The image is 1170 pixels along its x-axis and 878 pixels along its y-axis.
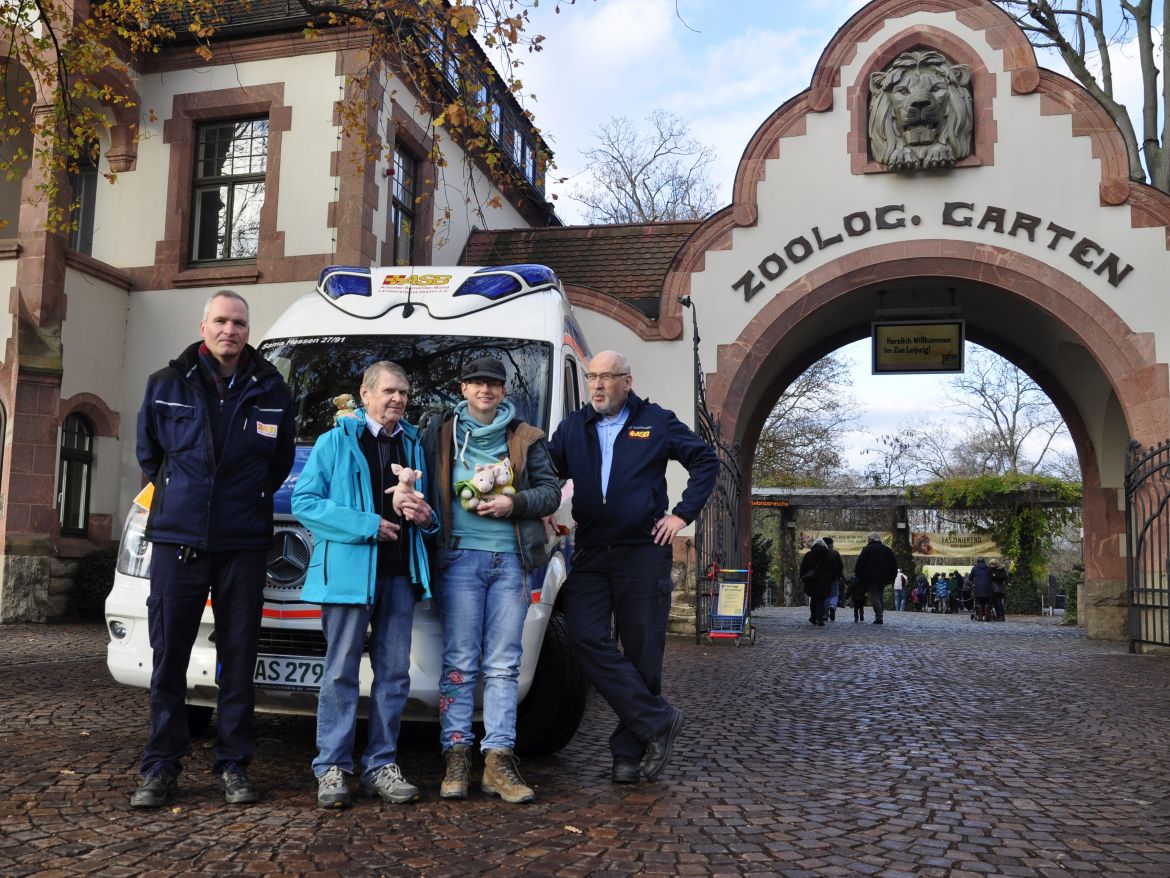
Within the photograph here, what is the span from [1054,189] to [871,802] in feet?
39.3

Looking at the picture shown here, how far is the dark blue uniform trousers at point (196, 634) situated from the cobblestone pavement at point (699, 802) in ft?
0.80

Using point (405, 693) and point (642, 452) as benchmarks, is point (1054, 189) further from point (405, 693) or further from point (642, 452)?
point (405, 693)

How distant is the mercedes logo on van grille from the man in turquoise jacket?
317mm

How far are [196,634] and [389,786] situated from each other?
1.01 m

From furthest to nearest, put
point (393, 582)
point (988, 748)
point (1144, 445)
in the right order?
point (1144, 445)
point (988, 748)
point (393, 582)

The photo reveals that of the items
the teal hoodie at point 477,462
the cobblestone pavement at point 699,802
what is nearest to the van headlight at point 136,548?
the cobblestone pavement at point 699,802

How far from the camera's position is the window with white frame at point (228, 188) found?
49.7 feet

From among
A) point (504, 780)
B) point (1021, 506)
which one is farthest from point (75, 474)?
point (1021, 506)

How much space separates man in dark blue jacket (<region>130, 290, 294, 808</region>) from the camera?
4285 millimetres

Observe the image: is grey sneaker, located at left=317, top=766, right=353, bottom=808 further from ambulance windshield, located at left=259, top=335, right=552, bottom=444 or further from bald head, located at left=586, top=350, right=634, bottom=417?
bald head, located at left=586, top=350, right=634, bottom=417

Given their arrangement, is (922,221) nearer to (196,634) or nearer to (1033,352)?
(1033,352)

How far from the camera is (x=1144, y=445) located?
13922mm

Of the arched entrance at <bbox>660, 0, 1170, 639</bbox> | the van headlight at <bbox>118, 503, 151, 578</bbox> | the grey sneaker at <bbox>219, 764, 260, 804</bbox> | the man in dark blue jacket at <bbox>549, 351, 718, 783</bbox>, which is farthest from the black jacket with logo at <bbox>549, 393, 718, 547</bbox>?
the arched entrance at <bbox>660, 0, 1170, 639</bbox>

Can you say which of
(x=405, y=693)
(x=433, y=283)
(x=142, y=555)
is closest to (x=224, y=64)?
(x=433, y=283)
